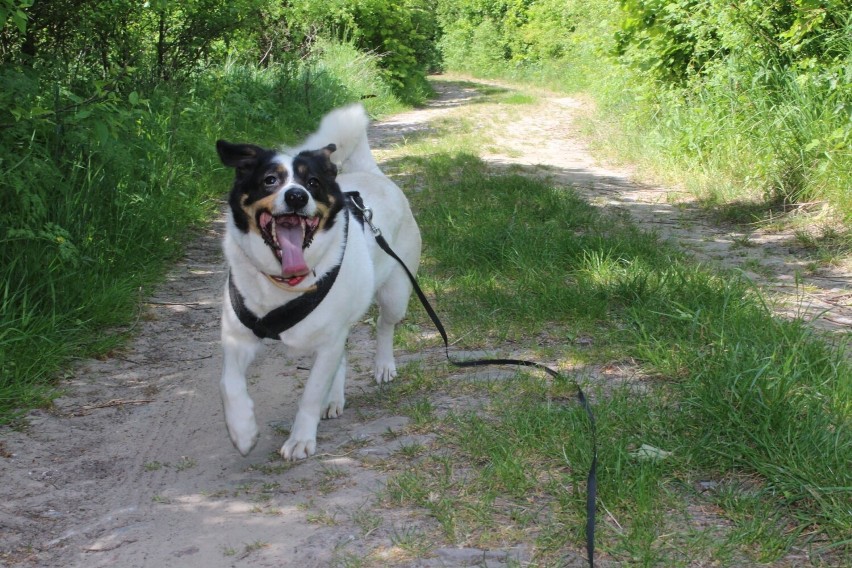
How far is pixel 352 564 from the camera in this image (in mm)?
2549

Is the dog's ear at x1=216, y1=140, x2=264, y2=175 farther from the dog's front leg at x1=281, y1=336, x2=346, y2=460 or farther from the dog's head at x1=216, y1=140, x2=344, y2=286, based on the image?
the dog's front leg at x1=281, y1=336, x2=346, y2=460

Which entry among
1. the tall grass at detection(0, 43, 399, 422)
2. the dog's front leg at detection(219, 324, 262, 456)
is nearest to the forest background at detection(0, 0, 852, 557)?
the tall grass at detection(0, 43, 399, 422)

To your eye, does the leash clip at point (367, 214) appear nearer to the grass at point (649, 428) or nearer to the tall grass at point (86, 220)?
the grass at point (649, 428)

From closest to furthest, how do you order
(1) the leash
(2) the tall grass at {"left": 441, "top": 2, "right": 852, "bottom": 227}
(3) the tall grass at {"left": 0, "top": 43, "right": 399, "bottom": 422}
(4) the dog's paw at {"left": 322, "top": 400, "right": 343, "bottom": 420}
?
(1) the leash < (4) the dog's paw at {"left": 322, "top": 400, "right": 343, "bottom": 420} < (3) the tall grass at {"left": 0, "top": 43, "right": 399, "bottom": 422} < (2) the tall grass at {"left": 441, "top": 2, "right": 852, "bottom": 227}

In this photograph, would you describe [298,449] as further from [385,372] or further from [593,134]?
[593,134]

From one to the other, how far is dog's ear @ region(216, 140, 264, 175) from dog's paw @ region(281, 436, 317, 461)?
1.15 m

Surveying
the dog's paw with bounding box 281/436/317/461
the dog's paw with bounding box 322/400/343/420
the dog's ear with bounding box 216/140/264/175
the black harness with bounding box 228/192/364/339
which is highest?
the dog's ear with bounding box 216/140/264/175

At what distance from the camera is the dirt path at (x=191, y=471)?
2.69 meters

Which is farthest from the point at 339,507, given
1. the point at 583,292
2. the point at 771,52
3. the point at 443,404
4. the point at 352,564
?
the point at 771,52

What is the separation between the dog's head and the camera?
3.24 metres

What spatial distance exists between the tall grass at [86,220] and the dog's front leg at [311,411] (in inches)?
52.2

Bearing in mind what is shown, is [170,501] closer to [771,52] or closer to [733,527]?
[733,527]

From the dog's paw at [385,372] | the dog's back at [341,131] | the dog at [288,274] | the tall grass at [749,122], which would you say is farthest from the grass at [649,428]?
the tall grass at [749,122]

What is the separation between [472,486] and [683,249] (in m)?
3.94
